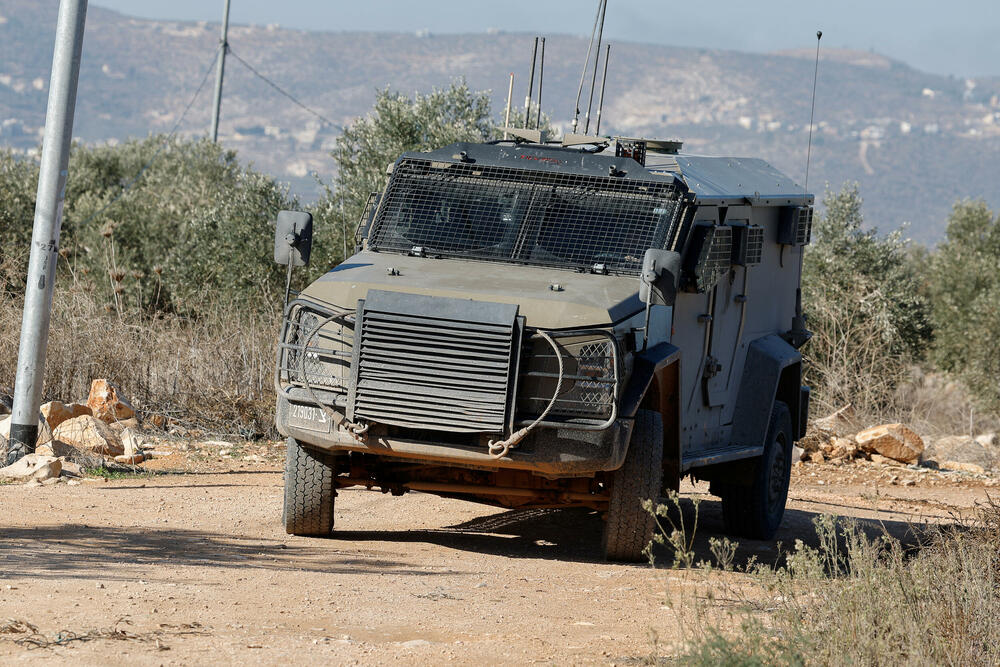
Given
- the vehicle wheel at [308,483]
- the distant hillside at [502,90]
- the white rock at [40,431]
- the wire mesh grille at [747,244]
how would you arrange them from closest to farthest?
the vehicle wheel at [308,483] → the wire mesh grille at [747,244] → the white rock at [40,431] → the distant hillside at [502,90]

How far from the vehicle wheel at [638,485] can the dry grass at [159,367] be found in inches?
270

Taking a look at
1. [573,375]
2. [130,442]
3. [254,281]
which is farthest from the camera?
[254,281]

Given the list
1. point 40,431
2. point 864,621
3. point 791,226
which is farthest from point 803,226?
point 40,431

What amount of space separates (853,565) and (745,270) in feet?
13.6

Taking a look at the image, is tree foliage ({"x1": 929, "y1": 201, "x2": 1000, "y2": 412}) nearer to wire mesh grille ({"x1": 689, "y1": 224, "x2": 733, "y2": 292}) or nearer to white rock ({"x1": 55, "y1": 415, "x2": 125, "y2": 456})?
wire mesh grille ({"x1": 689, "y1": 224, "x2": 733, "y2": 292})

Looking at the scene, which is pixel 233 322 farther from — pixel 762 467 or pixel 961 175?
pixel 961 175

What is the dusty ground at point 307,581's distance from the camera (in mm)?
5742

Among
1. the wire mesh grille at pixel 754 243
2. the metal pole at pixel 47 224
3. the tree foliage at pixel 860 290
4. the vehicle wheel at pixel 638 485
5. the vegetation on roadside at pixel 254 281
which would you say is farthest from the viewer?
the tree foliage at pixel 860 290

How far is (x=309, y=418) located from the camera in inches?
310

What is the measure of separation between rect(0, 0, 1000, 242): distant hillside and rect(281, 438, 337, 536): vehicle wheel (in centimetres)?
11962

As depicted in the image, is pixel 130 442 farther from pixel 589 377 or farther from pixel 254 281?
pixel 254 281

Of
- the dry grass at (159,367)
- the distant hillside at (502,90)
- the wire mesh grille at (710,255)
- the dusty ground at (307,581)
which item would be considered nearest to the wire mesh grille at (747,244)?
the wire mesh grille at (710,255)

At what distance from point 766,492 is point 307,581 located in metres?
4.76

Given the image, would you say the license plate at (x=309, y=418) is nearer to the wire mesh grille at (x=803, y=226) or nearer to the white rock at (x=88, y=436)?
the white rock at (x=88, y=436)
